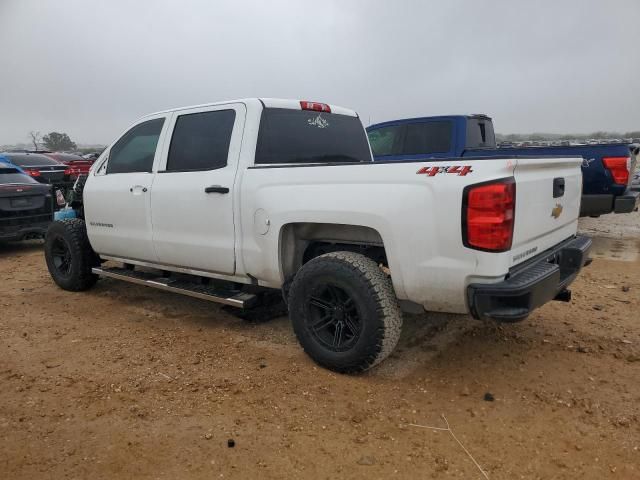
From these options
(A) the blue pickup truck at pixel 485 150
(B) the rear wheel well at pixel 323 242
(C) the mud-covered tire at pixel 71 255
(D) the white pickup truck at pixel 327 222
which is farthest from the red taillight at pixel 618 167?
(C) the mud-covered tire at pixel 71 255

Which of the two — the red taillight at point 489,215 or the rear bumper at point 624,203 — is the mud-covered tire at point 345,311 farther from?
the rear bumper at point 624,203

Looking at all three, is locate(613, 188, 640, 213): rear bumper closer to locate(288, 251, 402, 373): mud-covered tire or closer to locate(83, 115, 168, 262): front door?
locate(288, 251, 402, 373): mud-covered tire

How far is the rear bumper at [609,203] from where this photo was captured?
7180 millimetres

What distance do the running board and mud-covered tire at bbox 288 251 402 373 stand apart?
0.57 m

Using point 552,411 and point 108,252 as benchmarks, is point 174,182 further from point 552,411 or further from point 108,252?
point 552,411

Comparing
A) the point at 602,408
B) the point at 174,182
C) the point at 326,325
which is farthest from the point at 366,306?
the point at 174,182

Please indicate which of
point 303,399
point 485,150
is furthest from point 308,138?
point 485,150

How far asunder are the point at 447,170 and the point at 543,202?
0.81m

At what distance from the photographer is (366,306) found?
3.30m

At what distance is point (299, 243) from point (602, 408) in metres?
2.24

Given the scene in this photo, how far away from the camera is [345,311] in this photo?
3.49 meters

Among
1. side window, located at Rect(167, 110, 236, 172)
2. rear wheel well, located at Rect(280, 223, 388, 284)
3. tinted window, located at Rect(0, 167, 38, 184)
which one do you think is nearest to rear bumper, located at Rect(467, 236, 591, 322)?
rear wheel well, located at Rect(280, 223, 388, 284)

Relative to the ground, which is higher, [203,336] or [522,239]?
[522,239]

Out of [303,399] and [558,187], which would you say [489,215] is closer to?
[558,187]
